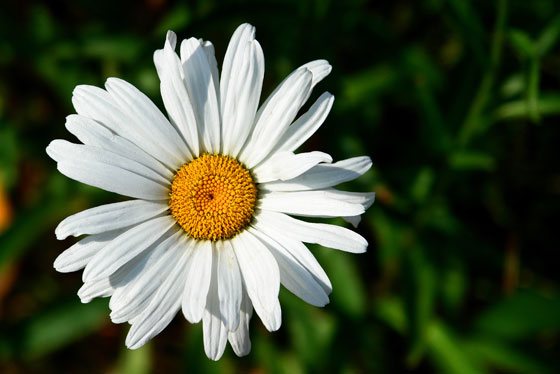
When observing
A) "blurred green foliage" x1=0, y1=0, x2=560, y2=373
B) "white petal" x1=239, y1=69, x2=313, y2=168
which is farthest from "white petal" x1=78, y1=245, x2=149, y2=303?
"blurred green foliage" x1=0, y1=0, x2=560, y2=373

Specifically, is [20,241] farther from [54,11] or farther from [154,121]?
[54,11]

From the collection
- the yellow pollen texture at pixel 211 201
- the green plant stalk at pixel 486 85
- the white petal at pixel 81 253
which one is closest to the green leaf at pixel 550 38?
the green plant stalk at pixel 486 85

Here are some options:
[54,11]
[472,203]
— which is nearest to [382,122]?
[472,203]

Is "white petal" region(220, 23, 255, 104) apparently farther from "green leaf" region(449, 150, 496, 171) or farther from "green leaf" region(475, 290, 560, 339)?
"green leaf" region(475, 290, 560, 339)

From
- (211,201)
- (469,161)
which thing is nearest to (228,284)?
(211,201)

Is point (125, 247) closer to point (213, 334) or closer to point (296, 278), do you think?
point (213, 334)

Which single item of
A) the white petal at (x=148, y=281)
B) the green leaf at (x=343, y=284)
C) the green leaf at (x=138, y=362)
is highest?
the white petal at (x=148, y=281)

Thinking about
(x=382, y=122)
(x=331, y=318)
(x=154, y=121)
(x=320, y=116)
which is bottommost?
(x=331, y=318)

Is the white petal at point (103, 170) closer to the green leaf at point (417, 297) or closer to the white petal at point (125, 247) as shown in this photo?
the white petal at point (125, 247)
